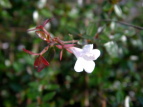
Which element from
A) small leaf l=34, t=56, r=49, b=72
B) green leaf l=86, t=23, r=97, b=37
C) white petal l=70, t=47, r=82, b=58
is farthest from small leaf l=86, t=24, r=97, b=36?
small leaf l=34, t=56, r=49, b=72

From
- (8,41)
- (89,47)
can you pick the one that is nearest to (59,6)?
(8,41)

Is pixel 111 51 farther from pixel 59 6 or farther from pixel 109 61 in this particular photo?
pixel 59 6

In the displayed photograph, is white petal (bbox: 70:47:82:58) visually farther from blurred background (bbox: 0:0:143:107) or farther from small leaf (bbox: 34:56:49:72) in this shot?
blurred background (bbox: 0:0:143:107)

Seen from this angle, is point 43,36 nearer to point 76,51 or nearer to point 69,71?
point 76,51

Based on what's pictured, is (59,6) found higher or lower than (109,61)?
higher

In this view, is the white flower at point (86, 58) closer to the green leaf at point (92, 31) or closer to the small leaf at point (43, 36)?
the small leaf at point (43, 36)

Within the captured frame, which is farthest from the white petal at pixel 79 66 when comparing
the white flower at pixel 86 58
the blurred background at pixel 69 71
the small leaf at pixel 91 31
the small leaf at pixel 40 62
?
the blurred background at pixel 69 71

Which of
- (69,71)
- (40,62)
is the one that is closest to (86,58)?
(40,62)

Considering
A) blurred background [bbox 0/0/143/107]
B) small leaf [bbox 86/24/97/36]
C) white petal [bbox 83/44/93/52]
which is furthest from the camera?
blurred background [bbox 0/0/143/107]

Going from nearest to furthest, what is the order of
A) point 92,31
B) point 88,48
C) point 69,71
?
point 88,48 → point 92,31 → point 69,71

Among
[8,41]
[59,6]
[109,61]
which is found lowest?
A: [109,61]

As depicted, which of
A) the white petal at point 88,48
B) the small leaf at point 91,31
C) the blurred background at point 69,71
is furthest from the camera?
the blurred background at point 69,71
